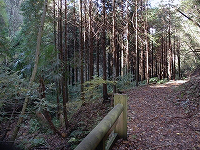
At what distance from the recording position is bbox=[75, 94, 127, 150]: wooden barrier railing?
5.42 ft

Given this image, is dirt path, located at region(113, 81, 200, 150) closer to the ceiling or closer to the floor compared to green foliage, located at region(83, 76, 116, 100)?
closer to the floor

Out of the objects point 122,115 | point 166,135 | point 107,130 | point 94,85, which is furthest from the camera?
point 94,85

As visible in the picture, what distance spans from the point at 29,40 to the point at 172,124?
25.1 feet

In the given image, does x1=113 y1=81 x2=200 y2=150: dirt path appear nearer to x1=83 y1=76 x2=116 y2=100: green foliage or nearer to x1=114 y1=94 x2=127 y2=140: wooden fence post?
x1=114 y1=94 x2=127 y2=140: wooden fence post

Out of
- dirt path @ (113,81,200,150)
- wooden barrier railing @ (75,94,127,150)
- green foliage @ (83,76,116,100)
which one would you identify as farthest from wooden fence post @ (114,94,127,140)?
green foliage @ (83,76,116,100)

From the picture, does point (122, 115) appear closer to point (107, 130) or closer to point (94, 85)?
point (107, 130)

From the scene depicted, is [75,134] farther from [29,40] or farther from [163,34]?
[163,34]

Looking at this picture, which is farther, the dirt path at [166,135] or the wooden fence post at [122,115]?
the dirt path at [166,135]

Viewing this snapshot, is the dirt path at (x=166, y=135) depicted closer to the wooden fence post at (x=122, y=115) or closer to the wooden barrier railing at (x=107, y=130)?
the wooden fence post at (x=122, y=115)

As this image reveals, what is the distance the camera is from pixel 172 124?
5.48m

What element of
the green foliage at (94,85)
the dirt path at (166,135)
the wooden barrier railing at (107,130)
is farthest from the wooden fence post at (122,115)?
the green foliage at (94,85)

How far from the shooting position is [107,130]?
225 centimetres

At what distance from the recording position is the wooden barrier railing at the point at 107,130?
1.65 meters

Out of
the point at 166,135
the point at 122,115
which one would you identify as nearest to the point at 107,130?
the point at 122,115
